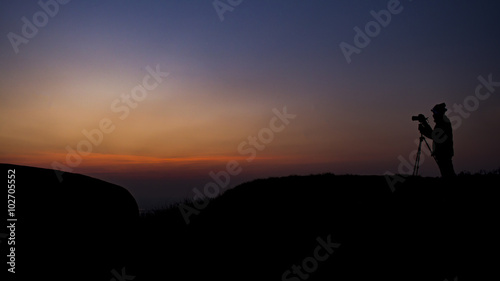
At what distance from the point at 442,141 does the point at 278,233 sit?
7.67 m

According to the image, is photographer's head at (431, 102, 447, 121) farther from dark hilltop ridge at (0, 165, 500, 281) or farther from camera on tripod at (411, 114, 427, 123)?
dark hilltop ridge at (0, 165, 500, 281)

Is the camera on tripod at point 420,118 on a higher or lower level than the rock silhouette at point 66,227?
higher

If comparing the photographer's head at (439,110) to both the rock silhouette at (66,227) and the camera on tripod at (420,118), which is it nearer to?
the camera on tripod at (420,118)

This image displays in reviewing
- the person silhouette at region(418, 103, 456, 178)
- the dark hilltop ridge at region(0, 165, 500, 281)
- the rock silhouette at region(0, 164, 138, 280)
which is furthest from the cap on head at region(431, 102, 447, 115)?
the rock silhouette at region(0, 164, 138, 280)

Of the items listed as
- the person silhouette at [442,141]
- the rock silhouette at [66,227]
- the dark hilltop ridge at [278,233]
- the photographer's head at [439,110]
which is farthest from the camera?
the photographer's head at [439,110]

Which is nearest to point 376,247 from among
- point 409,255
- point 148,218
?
point 409,255

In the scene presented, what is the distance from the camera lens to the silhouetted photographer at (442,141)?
12.9m

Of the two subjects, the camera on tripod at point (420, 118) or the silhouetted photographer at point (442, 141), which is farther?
the camera on tripod at point (420, 118)

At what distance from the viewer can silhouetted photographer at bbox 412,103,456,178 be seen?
42.4 ft

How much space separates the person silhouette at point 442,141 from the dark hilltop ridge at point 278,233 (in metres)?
1.02

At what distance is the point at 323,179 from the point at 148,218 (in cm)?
665

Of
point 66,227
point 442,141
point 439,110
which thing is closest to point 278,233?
point 66,227

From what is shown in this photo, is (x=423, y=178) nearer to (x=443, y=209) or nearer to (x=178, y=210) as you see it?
(x=443, y=209)

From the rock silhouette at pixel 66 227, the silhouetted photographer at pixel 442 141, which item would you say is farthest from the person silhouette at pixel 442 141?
the rock silhouette at pixel 66 227
